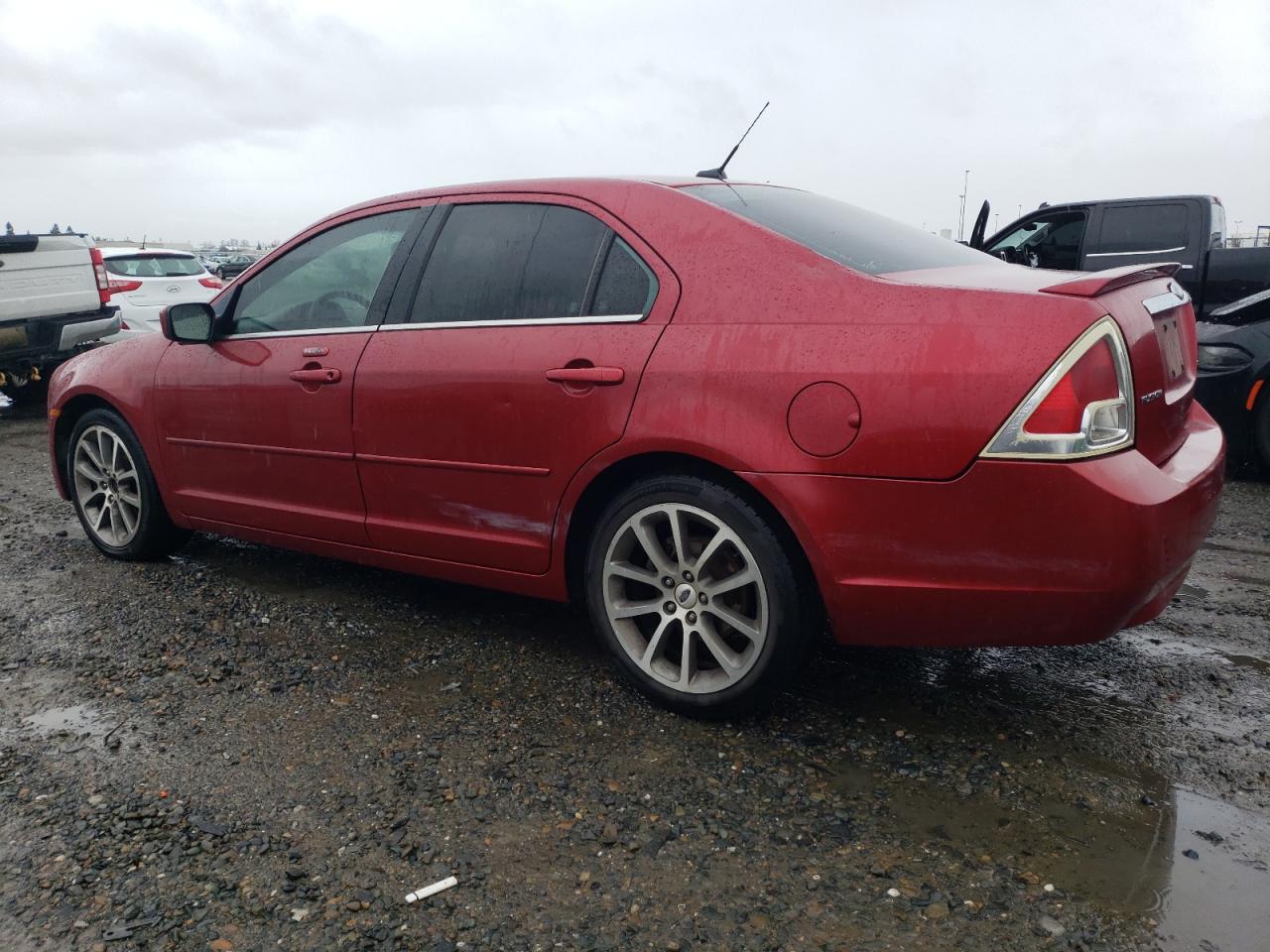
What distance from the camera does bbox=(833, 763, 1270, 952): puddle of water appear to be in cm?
209

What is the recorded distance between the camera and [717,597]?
290 cm

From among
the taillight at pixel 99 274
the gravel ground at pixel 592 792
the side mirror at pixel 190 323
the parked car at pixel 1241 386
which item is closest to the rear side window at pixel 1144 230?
the parked car at pixel 1241 386

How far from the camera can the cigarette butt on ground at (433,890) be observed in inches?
87.2

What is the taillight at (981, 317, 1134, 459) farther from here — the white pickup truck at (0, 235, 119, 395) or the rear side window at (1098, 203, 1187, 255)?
the white pickup truck at (0, 235, 119, 395)

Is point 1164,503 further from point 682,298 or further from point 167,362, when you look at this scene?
point 167,362

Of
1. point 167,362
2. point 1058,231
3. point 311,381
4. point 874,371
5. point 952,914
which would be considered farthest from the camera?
point 1058,231

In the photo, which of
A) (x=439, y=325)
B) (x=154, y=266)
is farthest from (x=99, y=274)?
(x=439, y=325)

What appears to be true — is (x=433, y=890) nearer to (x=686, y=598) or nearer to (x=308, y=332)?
(x=686, y=598)

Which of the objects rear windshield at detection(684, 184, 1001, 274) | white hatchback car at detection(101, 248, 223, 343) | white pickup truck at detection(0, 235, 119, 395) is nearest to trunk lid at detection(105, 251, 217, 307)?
white hatchback car at detection(101, 248, 223, 343)

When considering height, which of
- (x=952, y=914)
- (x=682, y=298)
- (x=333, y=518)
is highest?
(x=682, y=298)

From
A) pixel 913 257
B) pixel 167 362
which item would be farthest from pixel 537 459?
pixel 167 362

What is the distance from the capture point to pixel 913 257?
3102 millimetres

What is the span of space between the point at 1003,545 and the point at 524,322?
158cm

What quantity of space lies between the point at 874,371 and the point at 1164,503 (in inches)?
29.6
